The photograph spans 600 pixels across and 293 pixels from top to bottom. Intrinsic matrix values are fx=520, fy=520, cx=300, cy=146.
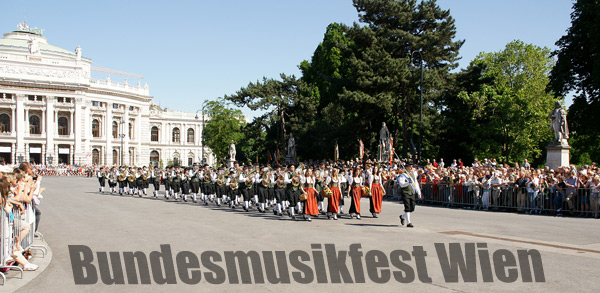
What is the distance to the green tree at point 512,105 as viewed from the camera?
44.0 m

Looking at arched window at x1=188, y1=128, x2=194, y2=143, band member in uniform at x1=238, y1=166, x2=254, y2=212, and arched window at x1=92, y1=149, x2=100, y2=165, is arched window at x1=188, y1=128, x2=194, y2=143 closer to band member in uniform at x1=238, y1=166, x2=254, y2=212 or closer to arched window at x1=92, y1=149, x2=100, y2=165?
arched window at x1=92, y1=149, x2=100, y2=165

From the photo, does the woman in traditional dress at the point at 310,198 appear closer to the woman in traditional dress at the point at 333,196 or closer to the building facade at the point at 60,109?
the woman in traditional dress at the point at 333,196

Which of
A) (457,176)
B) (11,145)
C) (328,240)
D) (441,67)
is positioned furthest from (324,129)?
(11,145)

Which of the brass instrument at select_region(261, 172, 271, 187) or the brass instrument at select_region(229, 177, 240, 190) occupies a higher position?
the brass instrument at select_region(261, 172, 271, 187)

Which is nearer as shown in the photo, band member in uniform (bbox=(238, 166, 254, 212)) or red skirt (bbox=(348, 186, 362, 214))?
red skirt (bbox=(348, 186, 362, 214))

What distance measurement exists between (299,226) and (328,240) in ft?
11.1

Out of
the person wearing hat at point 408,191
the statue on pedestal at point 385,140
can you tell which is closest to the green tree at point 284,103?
the statue on pedestal at point 385,140

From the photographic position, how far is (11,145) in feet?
304

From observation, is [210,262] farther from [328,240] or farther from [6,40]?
[6,40]

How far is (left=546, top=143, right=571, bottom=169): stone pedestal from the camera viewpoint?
2577 centimetres

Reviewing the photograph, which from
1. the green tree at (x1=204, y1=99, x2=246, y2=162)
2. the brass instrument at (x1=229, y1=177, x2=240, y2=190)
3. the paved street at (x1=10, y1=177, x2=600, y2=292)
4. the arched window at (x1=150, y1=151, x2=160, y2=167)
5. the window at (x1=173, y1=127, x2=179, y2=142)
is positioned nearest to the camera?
the paved street at (x1=10, y1=177, x2=600, y2=292)

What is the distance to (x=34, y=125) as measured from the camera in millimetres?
95750

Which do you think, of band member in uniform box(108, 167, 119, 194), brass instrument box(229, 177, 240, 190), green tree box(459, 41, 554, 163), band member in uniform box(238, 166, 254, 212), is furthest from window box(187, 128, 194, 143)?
band member in uniform box(238, 166, 254, 212)

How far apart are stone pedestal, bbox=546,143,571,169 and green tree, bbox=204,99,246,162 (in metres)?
47.9
